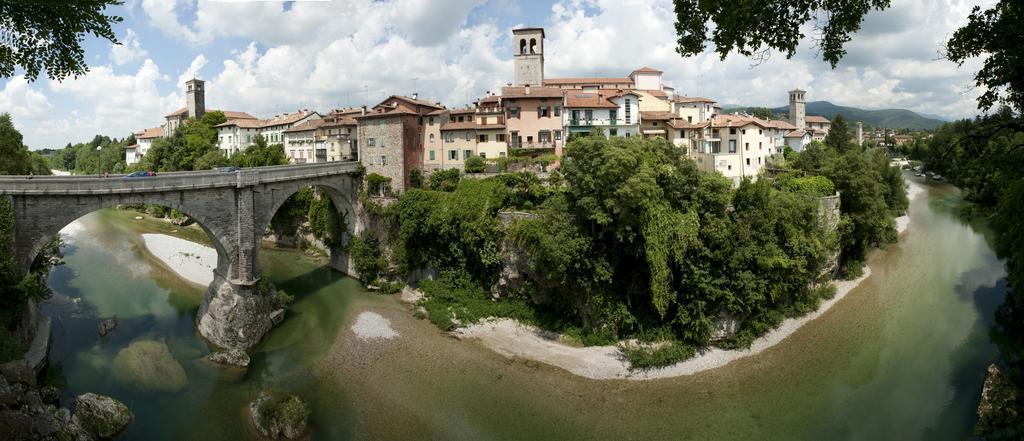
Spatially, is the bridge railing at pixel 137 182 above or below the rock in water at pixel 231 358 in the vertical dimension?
above

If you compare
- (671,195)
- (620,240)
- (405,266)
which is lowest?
(405,266)

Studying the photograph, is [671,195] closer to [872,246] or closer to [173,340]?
[173,340]

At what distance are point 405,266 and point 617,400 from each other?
58.6 ft

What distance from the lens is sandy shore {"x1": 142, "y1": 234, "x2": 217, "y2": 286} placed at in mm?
36625

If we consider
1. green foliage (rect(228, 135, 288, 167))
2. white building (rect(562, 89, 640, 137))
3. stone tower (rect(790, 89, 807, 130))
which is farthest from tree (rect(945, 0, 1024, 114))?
stone tower (rect(790, 89, 807, 130))

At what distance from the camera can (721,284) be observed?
24609mm

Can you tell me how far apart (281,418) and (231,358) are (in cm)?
701

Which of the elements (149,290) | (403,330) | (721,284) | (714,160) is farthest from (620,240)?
(149,290)

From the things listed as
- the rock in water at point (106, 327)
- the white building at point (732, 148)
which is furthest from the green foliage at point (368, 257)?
the white building at point (732, 148)

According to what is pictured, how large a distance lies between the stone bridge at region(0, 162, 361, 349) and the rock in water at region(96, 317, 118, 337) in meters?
3.91

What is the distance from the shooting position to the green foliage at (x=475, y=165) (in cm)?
3872

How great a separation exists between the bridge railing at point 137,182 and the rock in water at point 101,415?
8.56 m

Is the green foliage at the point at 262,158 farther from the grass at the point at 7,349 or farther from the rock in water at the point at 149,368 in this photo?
the grass at the point at 7,349

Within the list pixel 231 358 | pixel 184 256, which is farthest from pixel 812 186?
pixel 184 256
